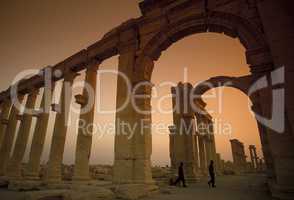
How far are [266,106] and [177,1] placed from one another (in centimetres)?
609

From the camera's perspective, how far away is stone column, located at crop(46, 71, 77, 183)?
443 inches

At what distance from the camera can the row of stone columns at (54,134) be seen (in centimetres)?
1030

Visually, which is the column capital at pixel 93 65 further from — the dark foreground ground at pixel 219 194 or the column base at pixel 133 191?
the dark foreground ground at pixel 219 194

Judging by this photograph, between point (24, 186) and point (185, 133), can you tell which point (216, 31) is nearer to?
point (185, 133)

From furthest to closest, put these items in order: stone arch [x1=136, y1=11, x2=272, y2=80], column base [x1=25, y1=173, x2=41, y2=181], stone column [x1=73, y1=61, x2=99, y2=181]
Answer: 1. column base [x1=25, y1=173, x2=41, y2=181]
2. stone column [x1=73, y1=61, x2=99, y2=181]
3. stone arch [x1=136, y1=11, x2=272, y2=80]

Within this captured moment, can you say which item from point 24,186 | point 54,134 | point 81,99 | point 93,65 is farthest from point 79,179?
point 93,65

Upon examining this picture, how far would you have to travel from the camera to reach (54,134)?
1195 cm

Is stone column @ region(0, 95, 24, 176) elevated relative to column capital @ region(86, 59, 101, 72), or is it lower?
lower

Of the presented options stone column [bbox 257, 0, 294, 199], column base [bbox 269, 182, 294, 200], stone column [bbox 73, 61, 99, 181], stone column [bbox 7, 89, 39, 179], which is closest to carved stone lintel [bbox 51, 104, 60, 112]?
stone column [bbox 73, 61, 99, 181]

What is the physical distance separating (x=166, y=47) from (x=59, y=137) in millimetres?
8207

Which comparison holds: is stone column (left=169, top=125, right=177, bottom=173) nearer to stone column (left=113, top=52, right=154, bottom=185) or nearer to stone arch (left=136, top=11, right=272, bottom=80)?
stone column (left=113, top=52, right=154, bottom=185)

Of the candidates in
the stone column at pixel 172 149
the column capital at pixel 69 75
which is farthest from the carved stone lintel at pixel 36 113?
the stone column at pixel 172 149

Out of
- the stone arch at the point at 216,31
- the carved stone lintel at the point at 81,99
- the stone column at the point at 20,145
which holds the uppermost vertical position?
the stone arch at the point at 216,31

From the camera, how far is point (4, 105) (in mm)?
19703
